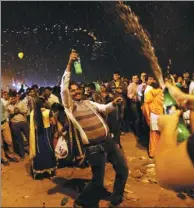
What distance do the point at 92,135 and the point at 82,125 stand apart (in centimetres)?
19

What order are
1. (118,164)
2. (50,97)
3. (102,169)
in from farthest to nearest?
(50,97), (118,164), (102,169)

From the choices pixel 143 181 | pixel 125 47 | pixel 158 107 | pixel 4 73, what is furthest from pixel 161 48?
pixel 4 73

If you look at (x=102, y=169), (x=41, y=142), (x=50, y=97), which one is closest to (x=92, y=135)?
(x=102, y=169)

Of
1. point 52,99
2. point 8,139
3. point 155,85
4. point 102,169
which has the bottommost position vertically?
point 102,169

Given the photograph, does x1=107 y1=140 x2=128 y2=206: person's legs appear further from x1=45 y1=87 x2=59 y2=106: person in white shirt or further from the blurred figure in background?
the blurred figure in background

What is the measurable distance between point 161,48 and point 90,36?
219 inches

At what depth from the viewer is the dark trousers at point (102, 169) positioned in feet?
15.6

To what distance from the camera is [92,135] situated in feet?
15.5

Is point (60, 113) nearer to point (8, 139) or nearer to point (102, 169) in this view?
point (8, 139)

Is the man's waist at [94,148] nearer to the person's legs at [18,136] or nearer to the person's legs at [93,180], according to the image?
the person's legs at [93,180]

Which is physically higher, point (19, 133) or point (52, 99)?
point (52, 99)

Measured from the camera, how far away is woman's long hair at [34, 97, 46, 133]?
6578 mm

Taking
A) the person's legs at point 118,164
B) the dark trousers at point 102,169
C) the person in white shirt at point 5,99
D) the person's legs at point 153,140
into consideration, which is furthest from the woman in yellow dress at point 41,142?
the person's legs at point 153,140

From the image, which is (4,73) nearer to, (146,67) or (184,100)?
(146,67)
